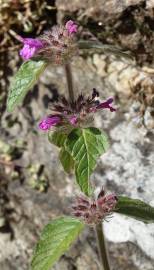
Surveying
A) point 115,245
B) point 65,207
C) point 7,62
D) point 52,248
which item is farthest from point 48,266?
point 7,62

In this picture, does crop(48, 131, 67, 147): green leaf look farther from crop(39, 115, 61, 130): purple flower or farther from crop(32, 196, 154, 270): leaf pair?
crop(32, 196, 154, 270): leaf pair

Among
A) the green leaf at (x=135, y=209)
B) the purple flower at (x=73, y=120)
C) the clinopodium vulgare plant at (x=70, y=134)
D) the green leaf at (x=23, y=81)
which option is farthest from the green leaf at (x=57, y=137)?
the green leaf at (x=135, y=209)

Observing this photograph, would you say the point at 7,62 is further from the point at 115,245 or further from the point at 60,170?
the point at 115,245

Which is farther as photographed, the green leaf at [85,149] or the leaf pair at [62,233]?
the leaf pair at [62,233]

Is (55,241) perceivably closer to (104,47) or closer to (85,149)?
(85,149)

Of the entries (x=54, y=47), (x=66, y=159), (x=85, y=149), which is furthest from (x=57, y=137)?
(x=54, y=47)

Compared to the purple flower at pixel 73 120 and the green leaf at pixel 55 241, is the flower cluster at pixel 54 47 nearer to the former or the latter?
the purple flower at pixel 73 120

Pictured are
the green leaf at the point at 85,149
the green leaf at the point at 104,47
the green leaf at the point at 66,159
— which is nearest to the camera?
the green leaf at the point at 85,149

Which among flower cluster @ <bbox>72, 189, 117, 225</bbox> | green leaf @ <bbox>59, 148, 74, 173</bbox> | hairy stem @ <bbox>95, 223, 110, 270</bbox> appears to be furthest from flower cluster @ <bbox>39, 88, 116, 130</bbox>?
hairy stem @ <bbox>95, 223, 110, 270</bbox>
